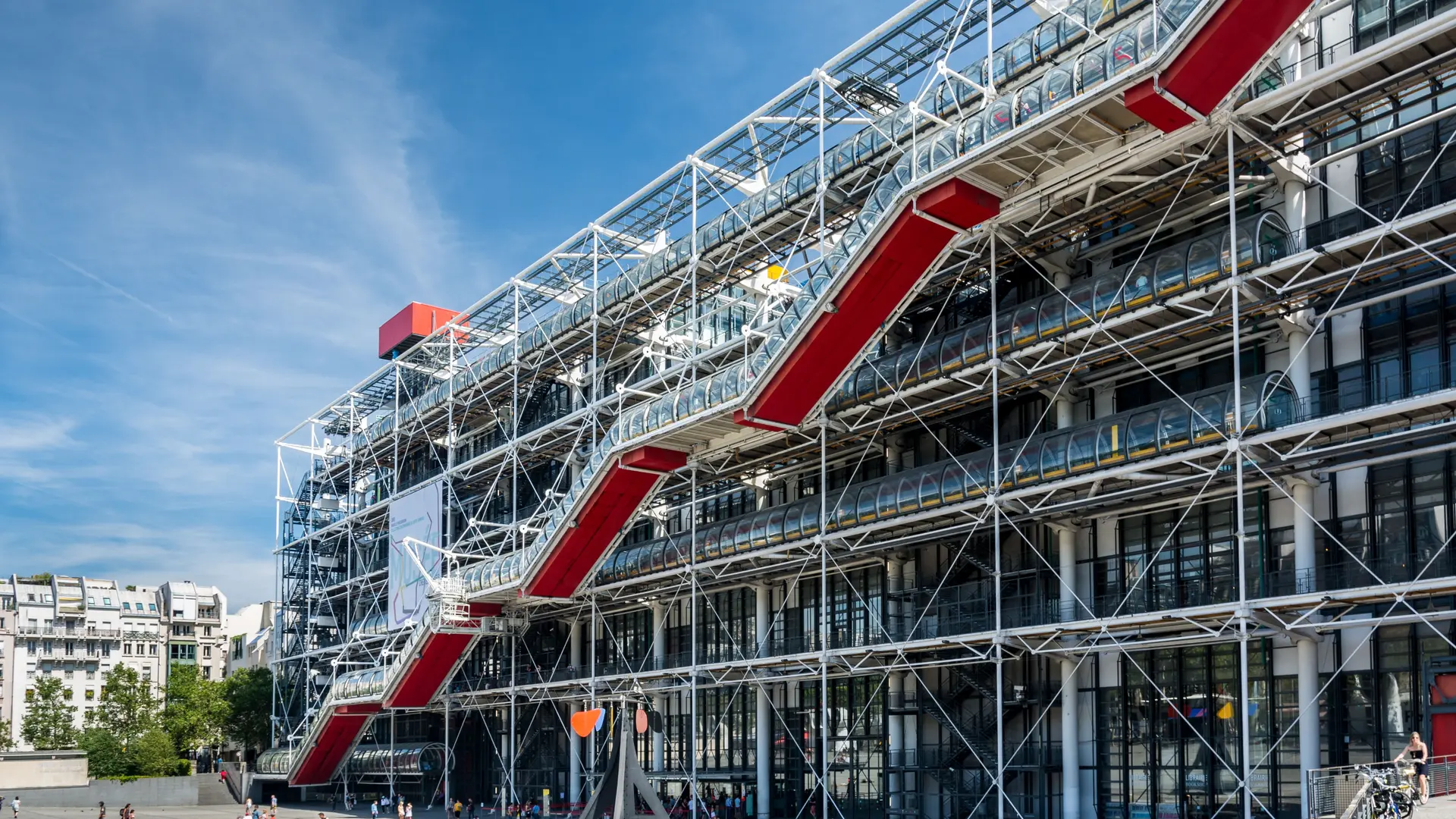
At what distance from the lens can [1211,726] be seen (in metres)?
21.9

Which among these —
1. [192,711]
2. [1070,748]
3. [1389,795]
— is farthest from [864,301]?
[192,711]

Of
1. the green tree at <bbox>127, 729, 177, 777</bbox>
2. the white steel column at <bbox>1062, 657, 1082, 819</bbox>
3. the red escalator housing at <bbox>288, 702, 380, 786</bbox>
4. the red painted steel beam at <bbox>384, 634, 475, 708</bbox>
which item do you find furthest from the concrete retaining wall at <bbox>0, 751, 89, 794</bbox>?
the white steel column at <bbox>1062, 657, 1082, 819</bbox>

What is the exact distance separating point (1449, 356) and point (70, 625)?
290 feet

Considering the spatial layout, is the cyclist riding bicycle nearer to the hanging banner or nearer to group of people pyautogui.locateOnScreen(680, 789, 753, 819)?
group of people pyautogui.locateOnScreen(680, 789, 753, 819)

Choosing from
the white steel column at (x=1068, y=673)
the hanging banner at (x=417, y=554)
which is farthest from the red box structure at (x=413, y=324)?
the white steel column at (x=1068, y=673)

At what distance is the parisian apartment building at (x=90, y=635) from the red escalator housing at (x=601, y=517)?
5670cm

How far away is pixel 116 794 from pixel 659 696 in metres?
23.7

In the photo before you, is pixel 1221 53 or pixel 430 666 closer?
pixel 1221 53

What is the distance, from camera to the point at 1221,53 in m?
19.3

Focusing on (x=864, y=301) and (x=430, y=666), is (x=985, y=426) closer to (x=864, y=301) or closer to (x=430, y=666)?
(x=864, y=301)

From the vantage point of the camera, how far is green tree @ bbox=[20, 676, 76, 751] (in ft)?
219

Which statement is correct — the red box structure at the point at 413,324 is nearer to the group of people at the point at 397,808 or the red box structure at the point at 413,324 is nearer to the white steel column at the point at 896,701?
the group of people at the point at 397,808

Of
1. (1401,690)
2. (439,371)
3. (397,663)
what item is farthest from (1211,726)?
(439,371)

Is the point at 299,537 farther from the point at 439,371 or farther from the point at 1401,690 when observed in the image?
the point at 1401,690
